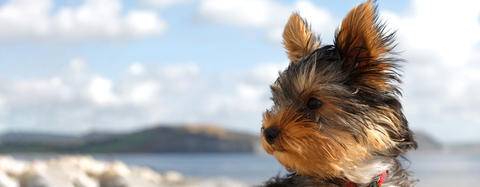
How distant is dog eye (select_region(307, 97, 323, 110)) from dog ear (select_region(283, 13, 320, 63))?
2.09 ft

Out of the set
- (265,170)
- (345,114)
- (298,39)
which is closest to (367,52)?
(345,114)

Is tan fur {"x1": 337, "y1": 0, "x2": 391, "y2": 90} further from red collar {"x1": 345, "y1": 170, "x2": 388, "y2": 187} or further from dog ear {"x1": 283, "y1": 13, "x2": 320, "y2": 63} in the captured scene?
red collar {"x1": 345, "y1": 170, "x2": 388, "y2": 187}

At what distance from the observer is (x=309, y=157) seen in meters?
6.45

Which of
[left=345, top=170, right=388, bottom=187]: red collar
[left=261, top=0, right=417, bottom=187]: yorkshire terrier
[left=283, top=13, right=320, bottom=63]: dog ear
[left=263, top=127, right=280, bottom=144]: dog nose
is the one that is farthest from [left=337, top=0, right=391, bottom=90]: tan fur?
[left=263, top=127, right=280, bottom=144]: dog nose

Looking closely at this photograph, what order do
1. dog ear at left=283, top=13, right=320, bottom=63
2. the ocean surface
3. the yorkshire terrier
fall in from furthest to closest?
1. the ocean surface
2. dog ear at left=283, top=13, right=320, bottom=63
3. the yorkshire terrier

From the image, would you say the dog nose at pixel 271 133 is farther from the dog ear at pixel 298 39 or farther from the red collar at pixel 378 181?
the dog ear at pixel 298 39

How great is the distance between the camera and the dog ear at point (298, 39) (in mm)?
7266

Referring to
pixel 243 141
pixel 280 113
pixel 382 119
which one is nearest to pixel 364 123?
pixel 382 119

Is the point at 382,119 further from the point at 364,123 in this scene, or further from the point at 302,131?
the point at 302,131

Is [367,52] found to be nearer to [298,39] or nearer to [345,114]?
[345,114]

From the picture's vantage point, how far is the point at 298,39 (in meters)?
7.31

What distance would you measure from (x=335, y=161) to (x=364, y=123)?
353 mm

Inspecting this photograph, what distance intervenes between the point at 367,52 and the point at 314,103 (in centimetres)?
57

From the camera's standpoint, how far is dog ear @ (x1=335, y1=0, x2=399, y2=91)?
661cm
